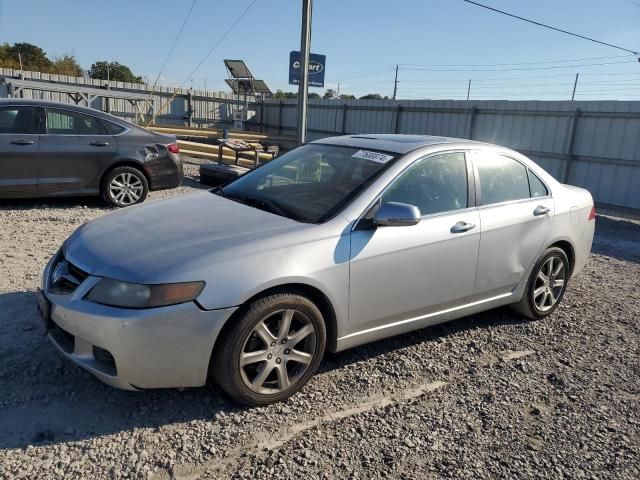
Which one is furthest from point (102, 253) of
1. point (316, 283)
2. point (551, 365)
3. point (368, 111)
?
point (368, 111)

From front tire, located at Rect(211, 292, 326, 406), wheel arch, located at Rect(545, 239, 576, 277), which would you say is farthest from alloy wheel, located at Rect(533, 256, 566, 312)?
front tire, located at Rect(211, 292, 326, 406)

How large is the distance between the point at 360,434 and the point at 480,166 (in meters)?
2.36

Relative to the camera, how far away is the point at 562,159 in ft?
40.8

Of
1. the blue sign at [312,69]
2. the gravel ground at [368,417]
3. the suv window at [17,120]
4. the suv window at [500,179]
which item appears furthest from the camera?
the blue sign at [312,69]

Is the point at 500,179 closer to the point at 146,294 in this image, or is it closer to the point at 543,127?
the point at 146,294

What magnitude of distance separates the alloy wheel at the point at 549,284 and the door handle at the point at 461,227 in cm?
114

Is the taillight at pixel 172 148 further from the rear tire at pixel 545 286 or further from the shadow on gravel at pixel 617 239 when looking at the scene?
the shadow on gravel at pixel 617 239

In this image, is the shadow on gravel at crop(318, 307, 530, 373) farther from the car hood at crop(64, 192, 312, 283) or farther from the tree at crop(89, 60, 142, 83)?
the tree at crop(89, 60, 142, 83)

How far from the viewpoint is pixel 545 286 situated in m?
4.74

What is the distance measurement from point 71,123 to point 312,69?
7.54 m

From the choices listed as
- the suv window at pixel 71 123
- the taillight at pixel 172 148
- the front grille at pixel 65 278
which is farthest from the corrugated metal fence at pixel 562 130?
the front grille at pixel 65 278

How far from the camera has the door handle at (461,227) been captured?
3.81 meters

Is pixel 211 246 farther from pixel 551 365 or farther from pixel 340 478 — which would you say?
pixel 551 365

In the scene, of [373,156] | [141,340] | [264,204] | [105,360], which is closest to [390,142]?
[373,156]
